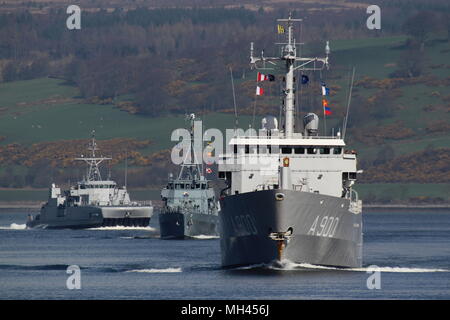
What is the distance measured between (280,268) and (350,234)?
610 cm

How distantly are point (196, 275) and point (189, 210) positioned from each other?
180ft

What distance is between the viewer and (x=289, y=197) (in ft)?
204

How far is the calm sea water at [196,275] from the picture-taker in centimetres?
5922

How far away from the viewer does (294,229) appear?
62812 millimetres

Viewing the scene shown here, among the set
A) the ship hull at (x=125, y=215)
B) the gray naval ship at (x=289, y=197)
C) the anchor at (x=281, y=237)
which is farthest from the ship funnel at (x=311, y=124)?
the ship hull at (x=125, y=215)

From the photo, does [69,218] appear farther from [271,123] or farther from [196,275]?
[271,123]

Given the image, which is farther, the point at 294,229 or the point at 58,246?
the point at 58,246

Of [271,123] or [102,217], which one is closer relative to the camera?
[271,123]

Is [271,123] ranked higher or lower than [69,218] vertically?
higher

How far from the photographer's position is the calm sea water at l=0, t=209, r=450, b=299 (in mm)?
59219

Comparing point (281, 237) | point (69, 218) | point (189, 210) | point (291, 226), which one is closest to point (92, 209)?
point (69, 218)

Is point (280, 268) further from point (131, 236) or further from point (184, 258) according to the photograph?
point (131, 236)
